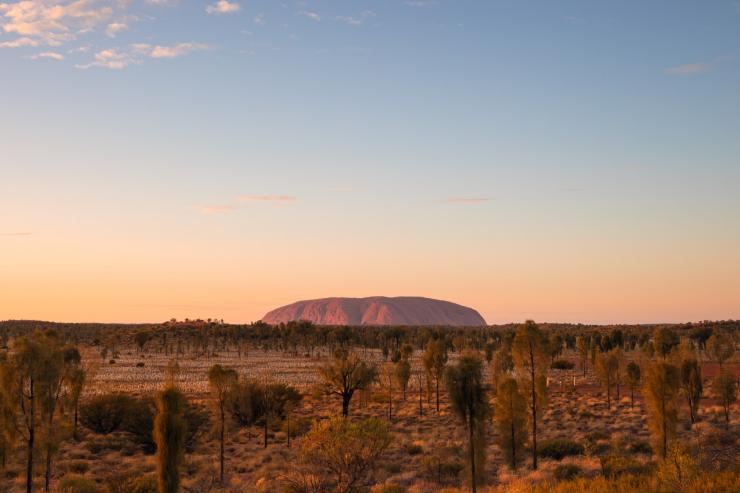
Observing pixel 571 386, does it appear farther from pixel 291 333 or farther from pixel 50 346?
pixel 291 333

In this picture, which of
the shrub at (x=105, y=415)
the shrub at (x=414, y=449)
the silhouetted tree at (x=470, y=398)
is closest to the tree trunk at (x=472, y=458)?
the silhouetted tree at (x=470, y=398)

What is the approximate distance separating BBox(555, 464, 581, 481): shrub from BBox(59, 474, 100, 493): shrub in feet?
71.5

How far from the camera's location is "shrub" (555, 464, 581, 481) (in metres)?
30.5

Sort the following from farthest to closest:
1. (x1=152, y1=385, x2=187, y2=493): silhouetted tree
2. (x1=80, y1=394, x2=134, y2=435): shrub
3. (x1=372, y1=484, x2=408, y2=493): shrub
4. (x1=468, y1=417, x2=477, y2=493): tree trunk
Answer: (x1=80, y1=394, x2=134, y2=435): shrub → (x1=372, y1=484, x2=408, y2=493): shrub → (x1=468, y1=417, x2=477, y2=493): tree trunk → (x1=152, y1=385, x2=187, y2=493): silhouetted tree

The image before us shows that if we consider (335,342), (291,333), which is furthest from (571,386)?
(291,333)

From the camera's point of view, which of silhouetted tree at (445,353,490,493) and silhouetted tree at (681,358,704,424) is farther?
silhouetted tree at (681,358,704,424)

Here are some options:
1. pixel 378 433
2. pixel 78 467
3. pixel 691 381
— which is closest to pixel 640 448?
pixel 691 381

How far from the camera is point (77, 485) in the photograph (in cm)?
2972

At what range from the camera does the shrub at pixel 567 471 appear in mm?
30480

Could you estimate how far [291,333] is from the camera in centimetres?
15750

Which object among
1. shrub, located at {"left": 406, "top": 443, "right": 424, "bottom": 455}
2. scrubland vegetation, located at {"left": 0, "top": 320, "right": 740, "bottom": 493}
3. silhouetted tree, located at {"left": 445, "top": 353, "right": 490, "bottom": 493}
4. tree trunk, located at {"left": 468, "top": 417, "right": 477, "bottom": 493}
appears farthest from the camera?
shrub, located at {"left": 406, "top": 443, "right": 424, "bottom": 455}

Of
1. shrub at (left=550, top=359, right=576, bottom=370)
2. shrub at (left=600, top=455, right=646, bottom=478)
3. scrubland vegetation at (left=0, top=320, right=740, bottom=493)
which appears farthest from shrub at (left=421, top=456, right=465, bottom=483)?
shrub at (left=550, top=359, right=576, bottom=370)

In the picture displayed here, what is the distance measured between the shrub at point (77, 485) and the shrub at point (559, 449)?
25.5m

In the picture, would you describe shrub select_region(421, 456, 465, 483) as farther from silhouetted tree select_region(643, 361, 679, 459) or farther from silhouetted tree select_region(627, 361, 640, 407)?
silhouetted tree select_region(627, 361, 640, 407)
